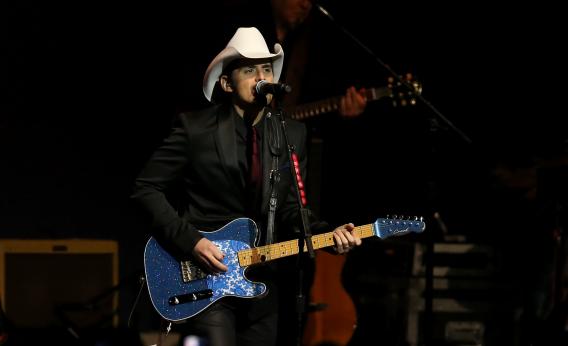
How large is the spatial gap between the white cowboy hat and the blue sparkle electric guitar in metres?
0.81

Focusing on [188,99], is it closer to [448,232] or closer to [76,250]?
[76,250]

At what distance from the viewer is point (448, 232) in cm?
784

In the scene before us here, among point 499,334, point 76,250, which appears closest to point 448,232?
point 499,334

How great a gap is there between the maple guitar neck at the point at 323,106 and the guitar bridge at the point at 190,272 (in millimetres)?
2585

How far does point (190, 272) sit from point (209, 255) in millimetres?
167

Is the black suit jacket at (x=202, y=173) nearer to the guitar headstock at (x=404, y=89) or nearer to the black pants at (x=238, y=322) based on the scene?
the black pants at (x=238, y=322)

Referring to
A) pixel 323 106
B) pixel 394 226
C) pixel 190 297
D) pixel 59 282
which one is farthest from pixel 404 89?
pixel 59 282

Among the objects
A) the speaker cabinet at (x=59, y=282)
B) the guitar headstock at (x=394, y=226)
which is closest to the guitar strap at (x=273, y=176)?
the guitar headstock at (x=394, y=226)

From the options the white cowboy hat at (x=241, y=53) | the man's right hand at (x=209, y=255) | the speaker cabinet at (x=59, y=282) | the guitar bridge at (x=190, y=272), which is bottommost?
the speaker cabinet at (x=59, y=282)

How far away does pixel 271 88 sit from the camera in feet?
13.4

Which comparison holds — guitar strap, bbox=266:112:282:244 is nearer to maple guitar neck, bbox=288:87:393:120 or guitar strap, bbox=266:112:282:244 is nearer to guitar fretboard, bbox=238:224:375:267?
guitar fretboard, bbox=238:224:375:267

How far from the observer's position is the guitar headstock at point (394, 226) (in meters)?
→ 4.48

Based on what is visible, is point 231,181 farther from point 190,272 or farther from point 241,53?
point 241,53

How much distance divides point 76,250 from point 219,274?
2.85 meters
